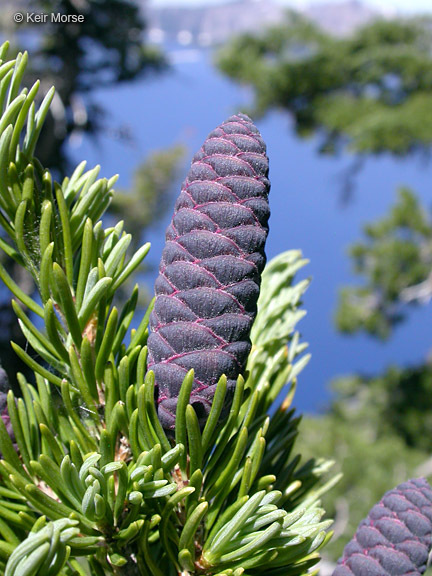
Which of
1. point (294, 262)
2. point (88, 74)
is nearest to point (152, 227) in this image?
point (88, 74)

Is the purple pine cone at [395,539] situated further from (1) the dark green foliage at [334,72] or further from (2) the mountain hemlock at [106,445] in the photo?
(1) the dark green foliage at [334,72]

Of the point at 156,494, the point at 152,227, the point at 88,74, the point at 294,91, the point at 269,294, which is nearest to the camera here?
the point at 156,494

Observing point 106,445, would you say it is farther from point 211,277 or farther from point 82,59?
point 82,59

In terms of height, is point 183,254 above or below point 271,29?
below

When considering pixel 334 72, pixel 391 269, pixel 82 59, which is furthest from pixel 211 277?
pixel 82 59

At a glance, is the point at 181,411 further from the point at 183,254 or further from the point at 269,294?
the point at 269,294

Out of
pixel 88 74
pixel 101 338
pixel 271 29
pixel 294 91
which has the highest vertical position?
pixel 88 74

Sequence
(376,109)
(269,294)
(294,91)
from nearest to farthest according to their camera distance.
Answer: (269,294)
(376,109)
(294,91)

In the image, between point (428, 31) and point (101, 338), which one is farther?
point (428, 31)
